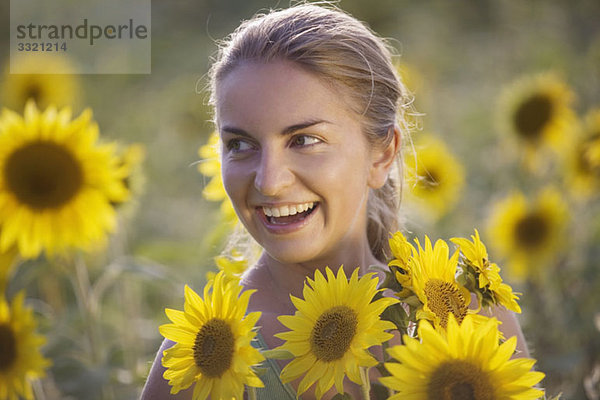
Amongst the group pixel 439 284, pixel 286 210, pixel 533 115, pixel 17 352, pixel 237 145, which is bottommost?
pixel 17 352

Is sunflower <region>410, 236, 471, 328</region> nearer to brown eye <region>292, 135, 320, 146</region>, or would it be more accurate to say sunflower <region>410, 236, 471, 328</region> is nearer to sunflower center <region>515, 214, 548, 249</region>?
brown eye <region>292, 135, 320, 146</region>

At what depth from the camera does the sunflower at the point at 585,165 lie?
8.86 ft

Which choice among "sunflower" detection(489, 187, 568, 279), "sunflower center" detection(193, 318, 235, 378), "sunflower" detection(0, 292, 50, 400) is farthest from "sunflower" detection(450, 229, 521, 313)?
"sunflower" detection(489, 187, 568, 279)

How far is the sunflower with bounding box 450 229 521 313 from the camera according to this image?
3.65 ft

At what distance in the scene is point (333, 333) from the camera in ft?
3.36

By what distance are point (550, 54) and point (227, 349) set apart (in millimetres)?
3960

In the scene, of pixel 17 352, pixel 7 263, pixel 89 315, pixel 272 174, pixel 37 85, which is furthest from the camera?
pixel 37 85

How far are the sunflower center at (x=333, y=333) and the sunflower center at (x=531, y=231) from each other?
1.88 metres

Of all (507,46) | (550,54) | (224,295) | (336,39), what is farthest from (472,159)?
(224,295)

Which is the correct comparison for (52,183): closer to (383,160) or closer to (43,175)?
(43,175)

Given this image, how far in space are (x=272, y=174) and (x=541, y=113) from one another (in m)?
2.01

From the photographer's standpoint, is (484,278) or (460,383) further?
(484,278)

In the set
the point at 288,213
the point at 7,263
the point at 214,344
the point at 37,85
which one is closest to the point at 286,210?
the point at 288,213

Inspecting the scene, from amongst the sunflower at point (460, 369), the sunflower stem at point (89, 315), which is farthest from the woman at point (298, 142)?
the sunflower stem at point (89, 315)
